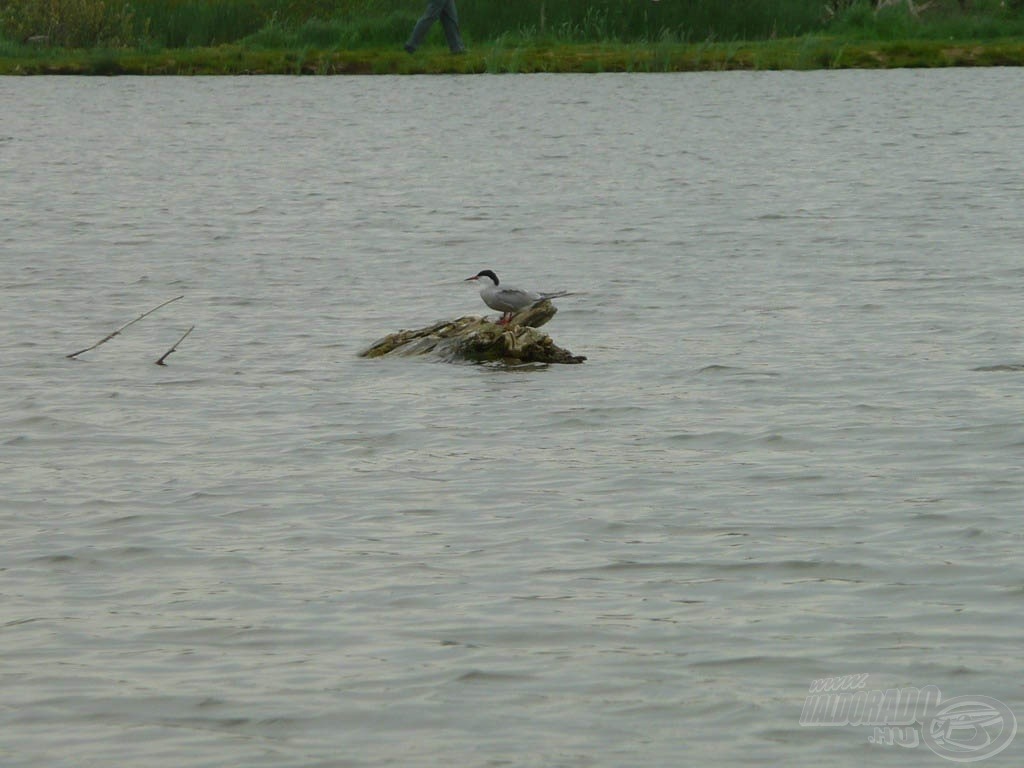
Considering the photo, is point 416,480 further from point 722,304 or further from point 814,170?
point 814,170

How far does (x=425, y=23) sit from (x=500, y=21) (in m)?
4.18

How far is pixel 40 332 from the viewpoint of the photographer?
15.1m

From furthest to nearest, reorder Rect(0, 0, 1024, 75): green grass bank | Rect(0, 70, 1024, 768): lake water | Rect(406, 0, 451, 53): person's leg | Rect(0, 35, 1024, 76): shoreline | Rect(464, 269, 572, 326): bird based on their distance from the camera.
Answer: Rect(0, 0, 1024, 75): green grass bank < Rect(0, 35, 1024, 76): shoreline < Rect(406, 0, 451, 53): person's leg < Rect(464, 269, 572, 326): bird < Rect(0, 70, 1024, 768): lake water

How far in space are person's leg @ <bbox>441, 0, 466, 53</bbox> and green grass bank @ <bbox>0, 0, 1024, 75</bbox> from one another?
280 millimetres

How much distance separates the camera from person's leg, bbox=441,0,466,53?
41.8 m

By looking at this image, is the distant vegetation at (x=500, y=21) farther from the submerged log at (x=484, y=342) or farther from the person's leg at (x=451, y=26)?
the submerged log at (x=484, y=342)

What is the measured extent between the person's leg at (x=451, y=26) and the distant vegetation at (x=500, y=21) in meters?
1.33

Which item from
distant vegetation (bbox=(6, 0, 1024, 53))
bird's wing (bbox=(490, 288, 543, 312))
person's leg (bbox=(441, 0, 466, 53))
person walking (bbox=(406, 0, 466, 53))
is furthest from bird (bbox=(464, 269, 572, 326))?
distant vegetation (bbox=(6, 0, 1024, 53))

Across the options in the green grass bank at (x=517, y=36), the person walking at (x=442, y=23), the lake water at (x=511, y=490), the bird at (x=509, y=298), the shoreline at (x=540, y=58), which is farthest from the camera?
the green grass bank at (x=517, y=36)

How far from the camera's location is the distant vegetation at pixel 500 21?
45.1 meters

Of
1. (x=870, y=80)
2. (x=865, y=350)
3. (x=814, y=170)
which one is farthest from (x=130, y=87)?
(x=865, y=350)

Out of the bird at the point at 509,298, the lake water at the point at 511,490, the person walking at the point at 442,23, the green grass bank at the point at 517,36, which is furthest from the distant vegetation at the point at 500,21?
the bird at the point at 509,298

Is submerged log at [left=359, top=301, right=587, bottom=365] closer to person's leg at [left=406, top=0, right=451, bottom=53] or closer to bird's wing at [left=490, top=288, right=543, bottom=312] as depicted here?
bird's wing at [left=490, top=288, right=543, bottom=312]

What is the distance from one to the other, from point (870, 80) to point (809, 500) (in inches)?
1484
